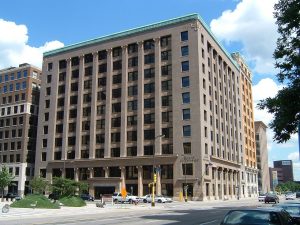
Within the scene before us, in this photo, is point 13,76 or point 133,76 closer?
point 133,76

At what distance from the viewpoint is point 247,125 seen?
414 ft

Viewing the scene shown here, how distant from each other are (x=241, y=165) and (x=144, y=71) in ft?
137

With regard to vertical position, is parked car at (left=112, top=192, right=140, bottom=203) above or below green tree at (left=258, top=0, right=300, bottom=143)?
below

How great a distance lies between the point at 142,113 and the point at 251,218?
247 ft

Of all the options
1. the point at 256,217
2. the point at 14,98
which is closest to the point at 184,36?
the point at 14,98

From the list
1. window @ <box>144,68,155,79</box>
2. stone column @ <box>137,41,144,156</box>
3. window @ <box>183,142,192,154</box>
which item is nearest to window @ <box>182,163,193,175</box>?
window @ <box>183,142,192,154</box>

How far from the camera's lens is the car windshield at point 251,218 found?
11195 millimetres

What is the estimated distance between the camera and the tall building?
8081cm

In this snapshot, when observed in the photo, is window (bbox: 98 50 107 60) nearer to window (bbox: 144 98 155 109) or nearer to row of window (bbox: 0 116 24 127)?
window (bbox: 144 98 155 109)

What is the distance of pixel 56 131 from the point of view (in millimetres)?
97562

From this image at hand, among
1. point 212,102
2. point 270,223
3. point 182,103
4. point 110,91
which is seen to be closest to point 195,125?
point 182,103

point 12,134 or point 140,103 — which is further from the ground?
point 140,103

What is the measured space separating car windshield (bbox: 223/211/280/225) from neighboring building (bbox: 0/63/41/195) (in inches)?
3871

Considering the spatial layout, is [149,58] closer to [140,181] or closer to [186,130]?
[186,130]
